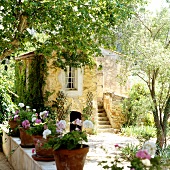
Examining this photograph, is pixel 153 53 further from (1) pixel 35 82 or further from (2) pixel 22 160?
(1) pixel 35 82

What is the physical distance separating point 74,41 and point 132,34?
2448 millimetres

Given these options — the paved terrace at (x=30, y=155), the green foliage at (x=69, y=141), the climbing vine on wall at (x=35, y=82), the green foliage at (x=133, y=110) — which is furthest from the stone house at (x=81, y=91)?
the green foliage at (x=69, y=141)

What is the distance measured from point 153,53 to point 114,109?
624 centimetres

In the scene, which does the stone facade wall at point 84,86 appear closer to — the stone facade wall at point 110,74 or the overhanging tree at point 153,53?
the stone facade wall at point 110,74

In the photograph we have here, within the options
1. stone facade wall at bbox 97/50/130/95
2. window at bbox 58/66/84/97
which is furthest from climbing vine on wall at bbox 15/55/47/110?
stone facade wall at bbox 97/50/130/95

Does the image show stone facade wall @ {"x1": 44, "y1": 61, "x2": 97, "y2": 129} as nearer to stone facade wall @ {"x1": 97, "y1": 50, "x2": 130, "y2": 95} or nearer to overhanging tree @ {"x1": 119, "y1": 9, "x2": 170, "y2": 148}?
stone facade wall @ {"x1": 97, "y1": 50, "x2": 130, "y2": 95}

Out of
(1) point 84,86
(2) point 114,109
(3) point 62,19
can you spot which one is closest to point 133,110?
(2) point 114,109

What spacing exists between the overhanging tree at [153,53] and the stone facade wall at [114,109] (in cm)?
465

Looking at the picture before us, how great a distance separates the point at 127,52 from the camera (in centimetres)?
888

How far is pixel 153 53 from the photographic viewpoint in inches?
328

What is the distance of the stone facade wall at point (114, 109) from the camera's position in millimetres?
14023

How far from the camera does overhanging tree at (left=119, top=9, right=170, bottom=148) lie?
8.35 m

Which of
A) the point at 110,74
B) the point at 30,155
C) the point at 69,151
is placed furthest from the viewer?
the point at 110,74

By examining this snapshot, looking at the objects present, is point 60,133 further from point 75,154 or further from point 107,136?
point 107,136
